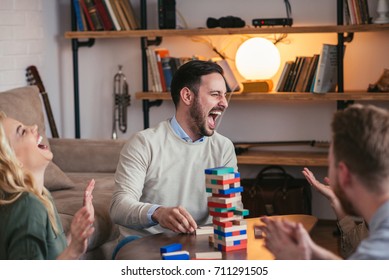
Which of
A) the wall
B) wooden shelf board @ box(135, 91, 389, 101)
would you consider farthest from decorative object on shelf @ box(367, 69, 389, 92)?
the wall

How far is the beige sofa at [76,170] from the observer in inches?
126

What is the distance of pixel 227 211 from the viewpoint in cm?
213

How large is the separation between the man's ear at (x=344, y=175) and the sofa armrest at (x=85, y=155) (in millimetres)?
2464

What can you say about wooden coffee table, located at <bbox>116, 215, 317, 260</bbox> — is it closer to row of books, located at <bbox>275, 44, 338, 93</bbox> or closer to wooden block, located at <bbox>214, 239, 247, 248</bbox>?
wooden block, located at <bbox>214, 239, 247, 248</bbox>

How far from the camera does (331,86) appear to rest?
450 centimetres

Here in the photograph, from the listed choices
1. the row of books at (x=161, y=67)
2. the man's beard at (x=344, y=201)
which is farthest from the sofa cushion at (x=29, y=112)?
the man's beard at (x=344, y=201)

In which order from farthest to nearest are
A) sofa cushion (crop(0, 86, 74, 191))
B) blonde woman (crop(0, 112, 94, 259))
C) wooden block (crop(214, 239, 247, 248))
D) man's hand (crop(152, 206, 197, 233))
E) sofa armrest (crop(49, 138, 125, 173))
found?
sofa armrest (crop(49, 138, 125, 173)) → sofa cushion (crop(0, 86, 74, 191)) → man's hand (crop(152, 206, 197, 233)) → wooden block (crop(214, 239, 247, 248)) → blonde woman (crop(0, 112, 94, 259))

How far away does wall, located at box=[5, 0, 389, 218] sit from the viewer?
4.63 m

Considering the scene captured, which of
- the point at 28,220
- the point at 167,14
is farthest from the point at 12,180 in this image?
the point at 167,14

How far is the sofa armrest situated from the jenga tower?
1.87m

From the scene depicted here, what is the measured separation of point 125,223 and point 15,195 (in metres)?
0.69

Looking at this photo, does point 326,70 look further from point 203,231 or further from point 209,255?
point 209,255
